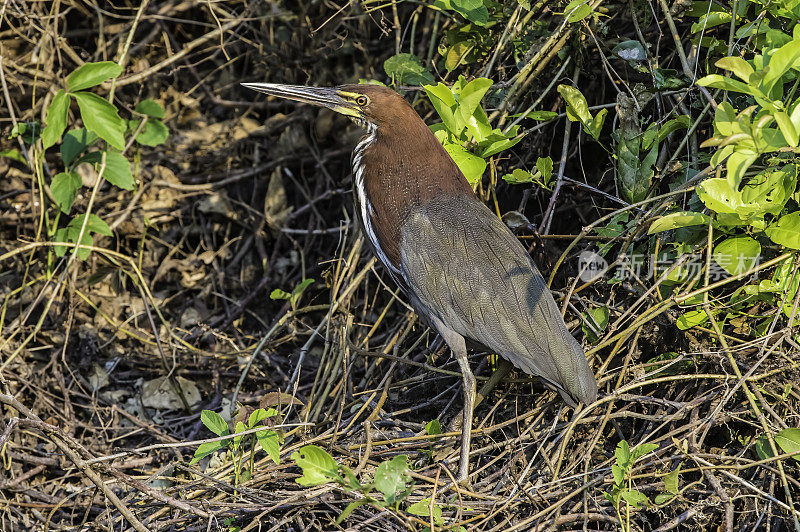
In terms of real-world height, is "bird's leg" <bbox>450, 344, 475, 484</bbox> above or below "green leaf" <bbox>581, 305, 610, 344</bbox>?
below

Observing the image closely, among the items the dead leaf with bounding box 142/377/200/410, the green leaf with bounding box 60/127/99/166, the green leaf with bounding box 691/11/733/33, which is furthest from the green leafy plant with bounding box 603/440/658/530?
the green leaf with bounding box 60/127/99/166

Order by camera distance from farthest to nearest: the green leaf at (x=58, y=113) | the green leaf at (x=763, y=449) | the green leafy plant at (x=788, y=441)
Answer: the green leaf at (x=58, y=113)
the green leaf at (x=763, y=449)
the green leafy plant at (x=788, y=441)

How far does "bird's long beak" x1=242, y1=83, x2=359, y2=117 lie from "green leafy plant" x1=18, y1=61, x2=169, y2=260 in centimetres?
63

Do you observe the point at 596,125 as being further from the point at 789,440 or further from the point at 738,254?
the point at 789,440

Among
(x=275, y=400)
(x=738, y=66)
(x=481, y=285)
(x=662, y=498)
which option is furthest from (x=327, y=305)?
(x=738, y=66)

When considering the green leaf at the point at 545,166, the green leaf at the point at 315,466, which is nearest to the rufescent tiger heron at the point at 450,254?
the green leaf at the point at 545,166

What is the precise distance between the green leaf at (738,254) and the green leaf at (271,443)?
150cm

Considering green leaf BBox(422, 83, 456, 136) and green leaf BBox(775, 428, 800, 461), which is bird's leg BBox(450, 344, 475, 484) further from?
green leaf BBox(775, 428, 800, 461)

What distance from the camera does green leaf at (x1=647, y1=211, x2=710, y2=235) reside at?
2.42 metres

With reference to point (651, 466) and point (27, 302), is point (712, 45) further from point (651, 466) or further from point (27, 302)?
point (27, 302)

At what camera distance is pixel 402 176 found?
2.89 m

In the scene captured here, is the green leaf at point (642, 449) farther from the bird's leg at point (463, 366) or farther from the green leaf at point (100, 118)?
the green leaf at point (100, 118)

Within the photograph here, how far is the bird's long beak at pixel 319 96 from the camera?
298 cm

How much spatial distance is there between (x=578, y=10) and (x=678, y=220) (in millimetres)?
896
